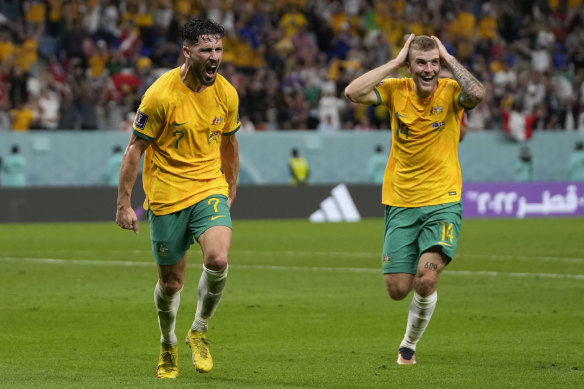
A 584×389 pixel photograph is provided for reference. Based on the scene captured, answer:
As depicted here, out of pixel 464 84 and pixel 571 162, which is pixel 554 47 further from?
pixel 464 84

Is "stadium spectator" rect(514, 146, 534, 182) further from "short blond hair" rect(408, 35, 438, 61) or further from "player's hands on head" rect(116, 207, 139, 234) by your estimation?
"player's hands on head" rect(116, 207, 139, 234)

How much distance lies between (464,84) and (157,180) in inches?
90.9

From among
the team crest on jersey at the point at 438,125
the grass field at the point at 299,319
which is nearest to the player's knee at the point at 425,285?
the grass field at the point at 299,319

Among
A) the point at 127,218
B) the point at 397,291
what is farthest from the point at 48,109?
the point at 127,218

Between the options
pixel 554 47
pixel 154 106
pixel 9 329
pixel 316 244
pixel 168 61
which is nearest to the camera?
pixel 154 106

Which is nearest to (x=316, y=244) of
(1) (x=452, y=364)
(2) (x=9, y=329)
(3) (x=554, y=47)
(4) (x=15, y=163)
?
(4) (x=15, y=163)

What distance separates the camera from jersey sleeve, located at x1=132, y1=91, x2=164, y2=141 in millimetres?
7625

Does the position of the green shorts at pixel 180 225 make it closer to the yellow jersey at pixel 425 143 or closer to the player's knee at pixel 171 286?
the player's knee at pixel 171 286

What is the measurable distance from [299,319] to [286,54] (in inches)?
779

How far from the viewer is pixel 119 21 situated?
29.2m

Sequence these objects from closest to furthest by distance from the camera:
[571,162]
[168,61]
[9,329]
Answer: [9,329] < [168,61] < [571,162]

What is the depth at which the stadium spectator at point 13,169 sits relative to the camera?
25.7 meters

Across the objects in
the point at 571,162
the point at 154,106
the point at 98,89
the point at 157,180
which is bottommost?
the point at 571,162

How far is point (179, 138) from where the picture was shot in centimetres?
778
